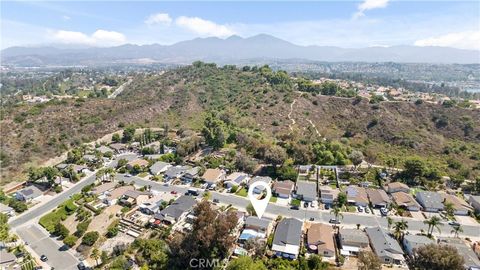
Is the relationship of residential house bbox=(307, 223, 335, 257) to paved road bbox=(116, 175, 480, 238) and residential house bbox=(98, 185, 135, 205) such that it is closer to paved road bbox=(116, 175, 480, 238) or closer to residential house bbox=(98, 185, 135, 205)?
paved road bbox=(116, 175, 480, 238)

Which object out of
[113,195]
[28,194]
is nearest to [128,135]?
[28,194]

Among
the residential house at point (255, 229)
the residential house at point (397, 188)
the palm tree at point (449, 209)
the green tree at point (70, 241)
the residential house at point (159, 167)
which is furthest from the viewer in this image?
the residential house at point (159, 167)

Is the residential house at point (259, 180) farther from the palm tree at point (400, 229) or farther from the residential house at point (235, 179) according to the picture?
the palm tree at point (400, 229)

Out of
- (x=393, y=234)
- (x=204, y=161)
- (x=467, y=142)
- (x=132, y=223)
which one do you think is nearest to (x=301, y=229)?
A: (x=393, y=234)

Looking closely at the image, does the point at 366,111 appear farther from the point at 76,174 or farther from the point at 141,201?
the point at 76,174

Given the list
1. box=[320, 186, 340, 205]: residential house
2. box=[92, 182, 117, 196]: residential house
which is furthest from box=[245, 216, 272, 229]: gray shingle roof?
box=[92, 182, 117, 196]: residential house

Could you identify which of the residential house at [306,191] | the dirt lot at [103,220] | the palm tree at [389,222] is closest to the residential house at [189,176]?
the dirt lot at [103,220]
